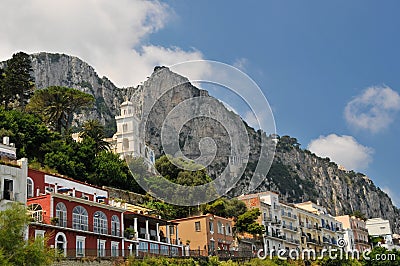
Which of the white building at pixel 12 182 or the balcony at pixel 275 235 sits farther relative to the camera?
the balcony at pixel 275 235

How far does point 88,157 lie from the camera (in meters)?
68.6

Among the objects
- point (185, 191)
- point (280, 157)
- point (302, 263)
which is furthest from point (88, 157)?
point (280, 157)

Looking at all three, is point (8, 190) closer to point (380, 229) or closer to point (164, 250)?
point (164, 250)

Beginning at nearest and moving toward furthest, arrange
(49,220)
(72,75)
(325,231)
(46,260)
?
(46,260), (49,220), (325,231), (72,75)

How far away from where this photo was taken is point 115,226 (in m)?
46.5

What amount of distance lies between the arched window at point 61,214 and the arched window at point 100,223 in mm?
3462

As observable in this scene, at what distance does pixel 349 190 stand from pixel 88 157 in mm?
146667

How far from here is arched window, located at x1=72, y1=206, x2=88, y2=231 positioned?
41.7m

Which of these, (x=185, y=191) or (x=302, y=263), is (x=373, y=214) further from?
(x=185, y=191)

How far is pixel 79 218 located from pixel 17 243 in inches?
645

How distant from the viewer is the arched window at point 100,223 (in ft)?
144

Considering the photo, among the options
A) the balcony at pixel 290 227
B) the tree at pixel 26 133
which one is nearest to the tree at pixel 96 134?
the tree at pixel 26 133

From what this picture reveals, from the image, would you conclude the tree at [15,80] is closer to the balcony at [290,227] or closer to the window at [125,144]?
the window at [125,144]

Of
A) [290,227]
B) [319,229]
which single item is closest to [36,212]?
A: [290,227]
